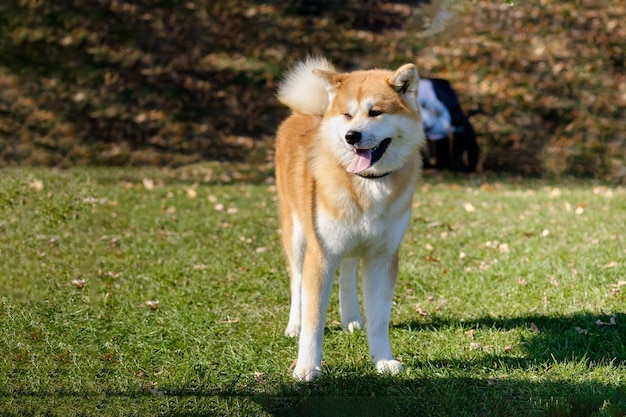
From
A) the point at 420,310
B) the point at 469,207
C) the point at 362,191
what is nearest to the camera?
the point at 362,191

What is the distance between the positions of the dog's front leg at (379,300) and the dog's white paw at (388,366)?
2 centimetres

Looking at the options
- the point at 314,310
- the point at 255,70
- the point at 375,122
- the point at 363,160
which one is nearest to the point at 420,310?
the point at 314,310

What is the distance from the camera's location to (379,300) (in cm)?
444

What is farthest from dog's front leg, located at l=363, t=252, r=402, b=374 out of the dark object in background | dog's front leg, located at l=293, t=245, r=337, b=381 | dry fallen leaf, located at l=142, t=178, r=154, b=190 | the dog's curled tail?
the dark object in background

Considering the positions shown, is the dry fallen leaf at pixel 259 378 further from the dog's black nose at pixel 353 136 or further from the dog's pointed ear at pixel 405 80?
Answer: the dog's pointed ear at pixel 405 80

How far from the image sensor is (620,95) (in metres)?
15.4

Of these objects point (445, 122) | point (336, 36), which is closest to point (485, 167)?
point (445, 122)

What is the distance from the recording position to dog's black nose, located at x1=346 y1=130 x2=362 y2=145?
4094 mm

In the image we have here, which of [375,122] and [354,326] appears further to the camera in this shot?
[354,326]

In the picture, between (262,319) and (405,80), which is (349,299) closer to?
(262,319)

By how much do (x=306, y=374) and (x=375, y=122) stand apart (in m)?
1.41

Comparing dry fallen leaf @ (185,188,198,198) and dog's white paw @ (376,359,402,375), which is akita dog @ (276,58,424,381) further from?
dry fallen leaf @ (185,188,198,198)

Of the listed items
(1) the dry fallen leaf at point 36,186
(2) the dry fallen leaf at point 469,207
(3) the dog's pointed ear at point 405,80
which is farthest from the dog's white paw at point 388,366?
(2) the dry fallen leaf at point 469,207

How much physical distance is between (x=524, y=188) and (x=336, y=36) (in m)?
6.82
